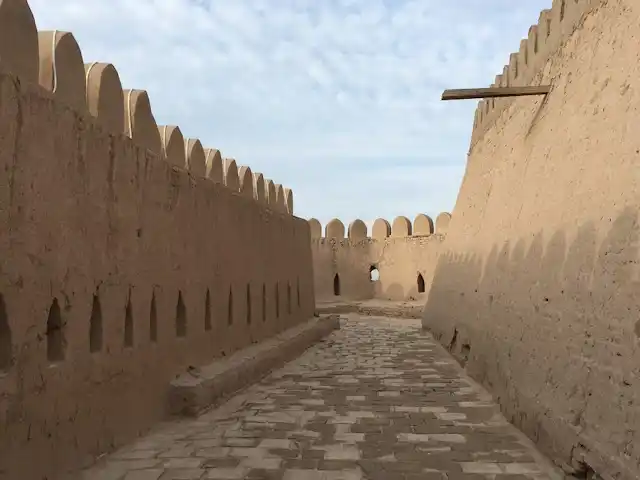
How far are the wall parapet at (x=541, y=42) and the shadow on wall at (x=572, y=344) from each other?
228 centimetres

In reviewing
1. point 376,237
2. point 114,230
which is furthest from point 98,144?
point 376,237

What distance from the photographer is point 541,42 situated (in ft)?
24.3

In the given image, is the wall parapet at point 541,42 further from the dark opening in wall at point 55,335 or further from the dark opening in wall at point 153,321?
the dark opening in wall at point 55,335

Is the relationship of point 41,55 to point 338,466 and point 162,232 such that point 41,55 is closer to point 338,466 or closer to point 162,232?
point 162,232

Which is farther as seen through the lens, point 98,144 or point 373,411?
point 373,411

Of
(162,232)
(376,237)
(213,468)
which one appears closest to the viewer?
(213,468)

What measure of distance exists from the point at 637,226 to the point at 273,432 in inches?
126

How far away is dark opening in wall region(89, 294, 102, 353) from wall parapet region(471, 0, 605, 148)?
16.5ft

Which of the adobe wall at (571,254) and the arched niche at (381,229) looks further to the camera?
the arched niche at (381,229)

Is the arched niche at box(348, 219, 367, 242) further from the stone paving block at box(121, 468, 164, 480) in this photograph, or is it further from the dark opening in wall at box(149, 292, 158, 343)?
the stone paving block at box(121, 468, 164, 480)

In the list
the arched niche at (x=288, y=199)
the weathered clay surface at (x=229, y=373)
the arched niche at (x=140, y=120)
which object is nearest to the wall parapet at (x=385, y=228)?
the arched niche at (x=288, y=199)

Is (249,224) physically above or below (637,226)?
above

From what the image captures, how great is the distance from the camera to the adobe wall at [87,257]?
342cm

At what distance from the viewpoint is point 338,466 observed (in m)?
4.14
